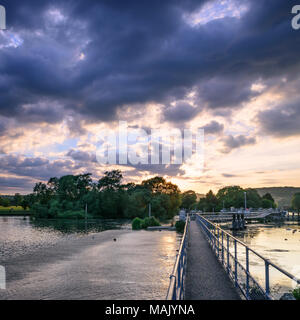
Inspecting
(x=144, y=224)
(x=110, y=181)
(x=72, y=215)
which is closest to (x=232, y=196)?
(x=110, y=181)

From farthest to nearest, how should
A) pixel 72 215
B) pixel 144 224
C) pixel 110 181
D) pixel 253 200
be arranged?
pixel 253 200
pixel 110 181
pixel 72 215
pixel 144 224

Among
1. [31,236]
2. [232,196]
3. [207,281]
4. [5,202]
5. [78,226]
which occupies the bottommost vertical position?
[78,226]

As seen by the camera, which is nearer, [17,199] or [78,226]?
[78,226]

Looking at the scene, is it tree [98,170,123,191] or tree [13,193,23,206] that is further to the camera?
tree [13,193,23,206]

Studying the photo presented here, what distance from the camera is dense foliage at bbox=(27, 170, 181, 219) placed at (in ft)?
348

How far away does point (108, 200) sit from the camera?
109375 millimetres

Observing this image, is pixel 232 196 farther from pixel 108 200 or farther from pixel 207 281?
pixel 207 281

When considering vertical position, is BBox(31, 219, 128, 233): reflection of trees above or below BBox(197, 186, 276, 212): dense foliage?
below

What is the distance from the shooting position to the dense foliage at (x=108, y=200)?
106062 millimetres

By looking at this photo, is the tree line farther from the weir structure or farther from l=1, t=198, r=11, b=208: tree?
the weir structure

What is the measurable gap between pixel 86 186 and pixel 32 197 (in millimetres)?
33050

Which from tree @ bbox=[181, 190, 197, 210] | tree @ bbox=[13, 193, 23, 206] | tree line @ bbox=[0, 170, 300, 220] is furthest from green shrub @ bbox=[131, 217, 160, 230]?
tree @ bbox=[13, 193, 23, 206]

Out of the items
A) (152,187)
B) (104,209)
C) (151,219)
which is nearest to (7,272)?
(151,219)
